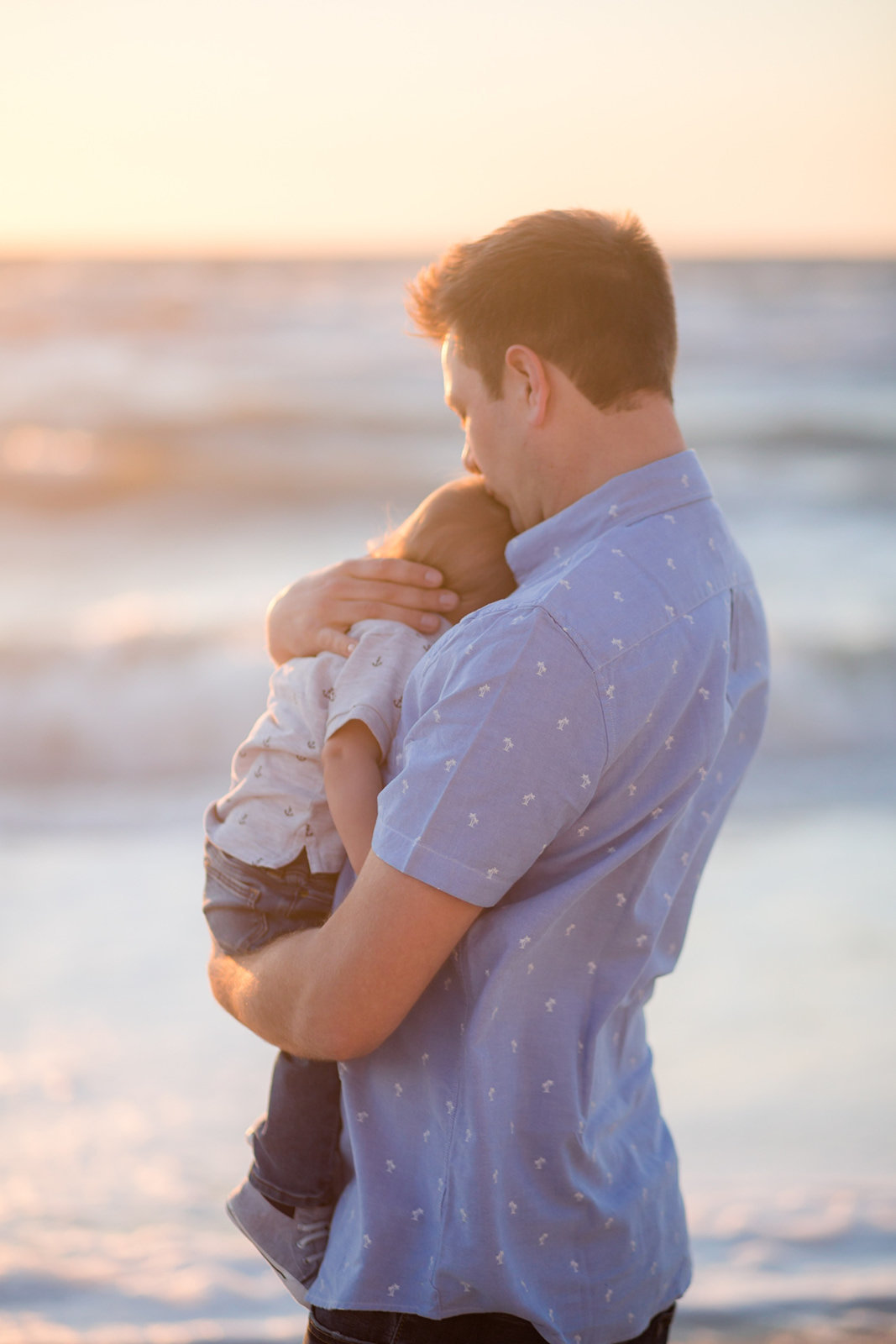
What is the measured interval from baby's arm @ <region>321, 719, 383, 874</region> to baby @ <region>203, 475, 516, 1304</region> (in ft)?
0.10

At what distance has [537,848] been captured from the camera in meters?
1.08

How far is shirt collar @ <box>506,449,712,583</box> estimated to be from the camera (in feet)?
3.92

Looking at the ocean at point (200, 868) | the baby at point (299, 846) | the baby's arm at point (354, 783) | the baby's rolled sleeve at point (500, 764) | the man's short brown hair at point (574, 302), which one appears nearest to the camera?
the baby's rolled sleeve at point (500, 764)

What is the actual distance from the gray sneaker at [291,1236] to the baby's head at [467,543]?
0.70m

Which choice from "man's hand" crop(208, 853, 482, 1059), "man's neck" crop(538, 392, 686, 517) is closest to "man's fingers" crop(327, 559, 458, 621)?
"man's neck" crop(538, 392, 686, 517)

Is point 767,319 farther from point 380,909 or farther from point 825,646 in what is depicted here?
point 380,909

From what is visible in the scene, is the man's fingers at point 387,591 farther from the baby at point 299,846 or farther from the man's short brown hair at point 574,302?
the man's short brown hair at point 574,302

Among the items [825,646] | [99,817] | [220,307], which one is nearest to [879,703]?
[825,646]

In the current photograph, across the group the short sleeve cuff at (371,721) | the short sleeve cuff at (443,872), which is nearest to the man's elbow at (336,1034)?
the short sleeve cuff at (443,872)

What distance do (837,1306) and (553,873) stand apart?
168 cm

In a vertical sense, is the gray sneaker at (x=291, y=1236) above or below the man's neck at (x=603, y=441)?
below

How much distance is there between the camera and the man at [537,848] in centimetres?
107

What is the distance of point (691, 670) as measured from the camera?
1.14 m

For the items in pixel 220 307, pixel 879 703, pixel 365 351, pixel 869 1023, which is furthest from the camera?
pixel 220 307
